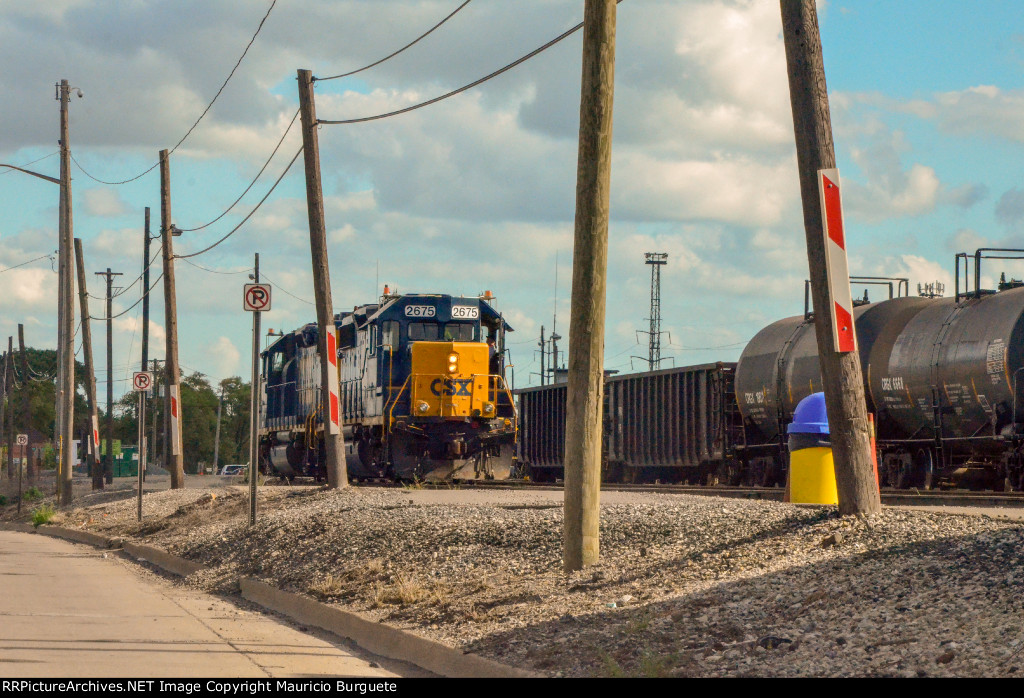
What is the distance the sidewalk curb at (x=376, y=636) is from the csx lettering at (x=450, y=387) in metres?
11.0

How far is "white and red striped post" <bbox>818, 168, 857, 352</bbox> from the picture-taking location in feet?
31.3

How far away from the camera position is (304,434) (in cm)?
3316

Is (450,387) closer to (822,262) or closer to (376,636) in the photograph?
(376,636)

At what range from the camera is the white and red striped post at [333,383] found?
19281 mm

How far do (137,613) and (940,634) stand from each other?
24.8 feet

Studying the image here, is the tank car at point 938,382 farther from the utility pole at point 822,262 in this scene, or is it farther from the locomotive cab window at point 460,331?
the utility pole at point 822,262

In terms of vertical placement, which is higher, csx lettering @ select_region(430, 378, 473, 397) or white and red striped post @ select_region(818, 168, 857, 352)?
white and red striped post @ select_region(818, 168, 857, 352)

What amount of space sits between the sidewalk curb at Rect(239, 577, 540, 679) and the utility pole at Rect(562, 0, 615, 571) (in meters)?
1.65

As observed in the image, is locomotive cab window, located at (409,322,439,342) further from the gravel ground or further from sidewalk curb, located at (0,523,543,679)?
the gravel ground

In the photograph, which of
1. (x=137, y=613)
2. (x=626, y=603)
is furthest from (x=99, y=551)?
(x=626, y=603)

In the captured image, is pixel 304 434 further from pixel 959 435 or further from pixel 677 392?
pixel 959 435

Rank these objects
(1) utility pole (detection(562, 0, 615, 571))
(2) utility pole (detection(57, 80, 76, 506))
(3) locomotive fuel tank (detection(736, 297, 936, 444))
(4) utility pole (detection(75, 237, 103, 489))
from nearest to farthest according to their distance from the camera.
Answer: (1) utility pole (detection(562, 0, 615, 571)) → (3) locomotive fuel tank (detection(736, 297, 936, 444)) → (2) utility pole (detection(57, 80, 76, 506)) → (4) utility pole (detection(75, 237, 103, 489))

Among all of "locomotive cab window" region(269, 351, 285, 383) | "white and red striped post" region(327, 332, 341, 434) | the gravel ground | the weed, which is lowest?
the weed

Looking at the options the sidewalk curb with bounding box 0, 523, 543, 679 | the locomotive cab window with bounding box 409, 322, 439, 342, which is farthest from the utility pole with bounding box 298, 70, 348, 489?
the locomotive cab window with bounding box 409, 322, 439, 342
